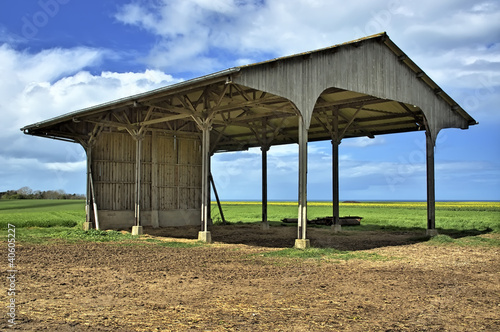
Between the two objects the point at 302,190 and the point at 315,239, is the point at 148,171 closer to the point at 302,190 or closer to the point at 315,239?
the point at 315,239

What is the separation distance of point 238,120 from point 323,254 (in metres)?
8.31

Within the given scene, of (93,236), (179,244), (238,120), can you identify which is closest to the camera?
(179,244)

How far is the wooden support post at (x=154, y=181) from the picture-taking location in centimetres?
2198

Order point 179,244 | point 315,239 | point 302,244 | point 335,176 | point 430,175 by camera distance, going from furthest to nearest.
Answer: point 335,176 < point 430,175 < point 315,239 < point 179,244 < point 302,244

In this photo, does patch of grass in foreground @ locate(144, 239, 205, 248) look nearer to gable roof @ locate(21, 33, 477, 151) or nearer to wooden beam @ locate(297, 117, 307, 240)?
wooden beam @ locate(297, 117, 307, 240)

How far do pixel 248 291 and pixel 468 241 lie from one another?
11.5 m

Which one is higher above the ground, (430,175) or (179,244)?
(430,175)

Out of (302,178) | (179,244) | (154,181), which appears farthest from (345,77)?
(154,181)

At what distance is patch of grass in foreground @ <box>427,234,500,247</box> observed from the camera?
15.5m

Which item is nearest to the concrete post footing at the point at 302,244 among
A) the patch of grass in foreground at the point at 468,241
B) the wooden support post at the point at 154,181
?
the patch of grass in foreground at the point at 468,241

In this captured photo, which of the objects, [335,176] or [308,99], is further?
[335,176]

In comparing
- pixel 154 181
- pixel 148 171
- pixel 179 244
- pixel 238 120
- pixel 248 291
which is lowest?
pixel 179 244

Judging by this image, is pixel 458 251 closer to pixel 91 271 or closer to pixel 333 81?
pixel 333 81

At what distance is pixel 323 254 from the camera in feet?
41.1
